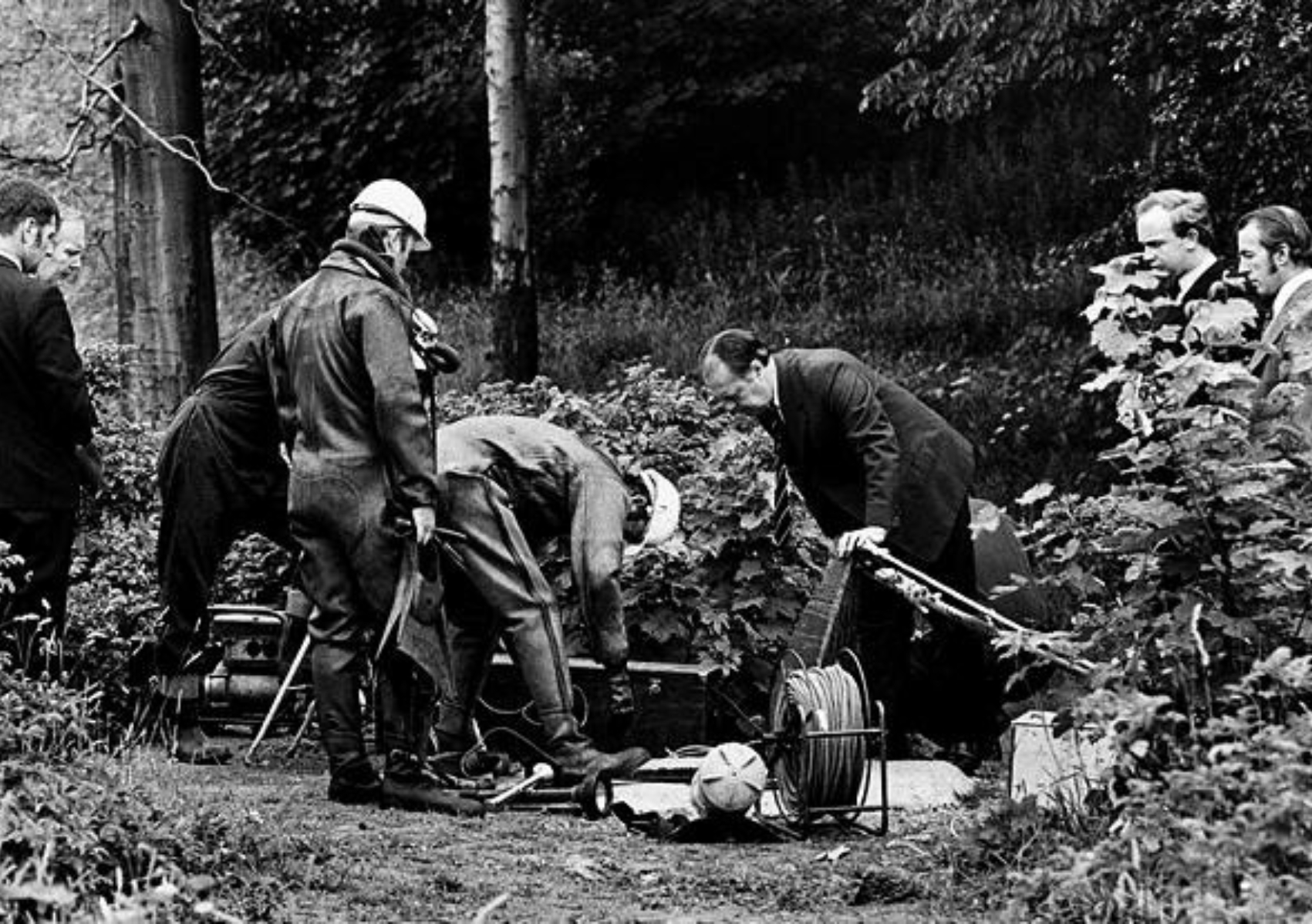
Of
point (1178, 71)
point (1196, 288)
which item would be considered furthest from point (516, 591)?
point (1178, 71)

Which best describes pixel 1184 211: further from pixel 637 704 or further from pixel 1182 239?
pixel 637 704

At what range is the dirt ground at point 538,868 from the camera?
743 centimetres

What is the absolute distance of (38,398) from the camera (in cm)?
983

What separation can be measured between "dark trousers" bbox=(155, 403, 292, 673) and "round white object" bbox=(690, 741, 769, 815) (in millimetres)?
2751

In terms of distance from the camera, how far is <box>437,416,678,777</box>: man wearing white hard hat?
393 inches

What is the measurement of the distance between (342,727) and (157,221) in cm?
566

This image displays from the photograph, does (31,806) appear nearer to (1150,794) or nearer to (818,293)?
(1150,794)

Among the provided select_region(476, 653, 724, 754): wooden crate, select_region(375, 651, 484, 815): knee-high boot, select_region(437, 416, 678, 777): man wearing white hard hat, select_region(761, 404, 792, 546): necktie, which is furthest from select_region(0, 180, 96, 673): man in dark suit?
select_region(761, 404, 792, 546): necktie

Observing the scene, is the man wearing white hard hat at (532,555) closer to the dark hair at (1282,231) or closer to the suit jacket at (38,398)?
the suit jacket at (38,398)

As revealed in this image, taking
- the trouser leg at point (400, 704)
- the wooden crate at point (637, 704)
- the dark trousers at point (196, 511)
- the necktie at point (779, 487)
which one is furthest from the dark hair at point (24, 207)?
the necktie at point (779, 487)

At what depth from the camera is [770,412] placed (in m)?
10.4

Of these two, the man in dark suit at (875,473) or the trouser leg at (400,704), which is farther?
the man in dark suit at (875,473)

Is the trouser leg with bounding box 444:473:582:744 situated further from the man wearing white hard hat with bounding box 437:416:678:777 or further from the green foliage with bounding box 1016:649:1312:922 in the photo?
the green foliage with bounding box 1016:649:1312:922

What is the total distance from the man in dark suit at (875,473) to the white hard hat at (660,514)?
17.1 inches
